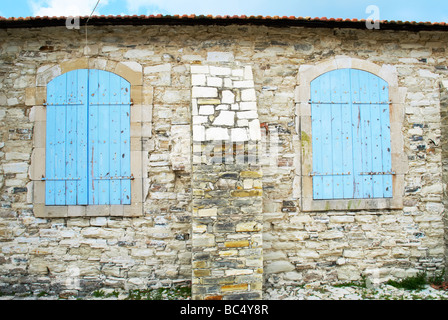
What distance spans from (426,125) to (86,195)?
5375 millimetres

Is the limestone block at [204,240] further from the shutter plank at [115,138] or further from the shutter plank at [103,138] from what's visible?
the shutter plank at [103,138]

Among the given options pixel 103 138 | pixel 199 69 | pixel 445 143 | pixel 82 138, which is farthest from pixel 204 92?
pixel 445 143

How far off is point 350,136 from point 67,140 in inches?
168

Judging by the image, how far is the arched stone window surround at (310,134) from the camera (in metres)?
4.12

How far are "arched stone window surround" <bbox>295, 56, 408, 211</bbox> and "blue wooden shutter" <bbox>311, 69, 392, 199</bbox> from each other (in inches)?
3.0

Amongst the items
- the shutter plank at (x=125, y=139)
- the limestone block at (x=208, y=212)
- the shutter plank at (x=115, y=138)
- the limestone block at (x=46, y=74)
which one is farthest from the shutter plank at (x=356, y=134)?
the limestone block at (x=46, y=74)

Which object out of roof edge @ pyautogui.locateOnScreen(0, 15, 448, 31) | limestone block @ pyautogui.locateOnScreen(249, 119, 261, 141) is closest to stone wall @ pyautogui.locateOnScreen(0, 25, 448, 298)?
roof edge @ pyautogui.locateOnScreen(0, 15, 448, 31)

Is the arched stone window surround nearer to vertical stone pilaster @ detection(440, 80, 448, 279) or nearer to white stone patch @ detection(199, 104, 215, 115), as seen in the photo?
vertical stone pilaster @ detection(440, 80, 448, 279)

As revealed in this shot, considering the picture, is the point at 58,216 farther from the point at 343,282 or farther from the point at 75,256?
the point at 343,282

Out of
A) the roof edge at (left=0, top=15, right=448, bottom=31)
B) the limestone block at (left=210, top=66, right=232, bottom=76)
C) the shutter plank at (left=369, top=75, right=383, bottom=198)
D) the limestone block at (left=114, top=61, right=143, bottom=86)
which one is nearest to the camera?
the limestone block at (left=210, top=66, right=232, bottom=76)

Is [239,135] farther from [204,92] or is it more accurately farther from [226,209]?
[226,209]

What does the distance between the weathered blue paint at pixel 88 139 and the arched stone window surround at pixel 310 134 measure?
2633mm

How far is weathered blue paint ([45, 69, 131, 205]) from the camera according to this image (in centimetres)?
396

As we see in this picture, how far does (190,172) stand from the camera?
4035 millimetres
